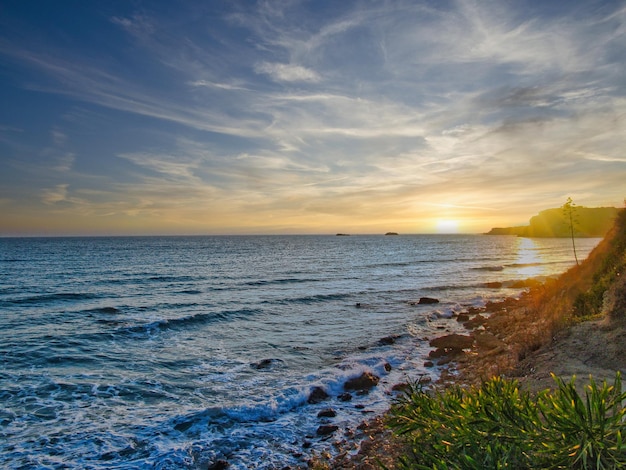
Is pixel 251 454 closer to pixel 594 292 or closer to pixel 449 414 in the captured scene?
pixel 449 414

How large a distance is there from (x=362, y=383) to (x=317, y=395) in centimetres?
214

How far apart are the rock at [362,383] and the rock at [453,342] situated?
665 cm

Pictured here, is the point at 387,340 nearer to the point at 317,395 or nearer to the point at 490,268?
the point at 317,395

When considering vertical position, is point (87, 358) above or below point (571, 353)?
below

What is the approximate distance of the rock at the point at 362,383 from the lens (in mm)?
14977

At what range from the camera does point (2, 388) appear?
14641 millimetres

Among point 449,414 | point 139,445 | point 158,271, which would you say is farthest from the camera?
point 158,271

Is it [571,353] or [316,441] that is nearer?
[316,441]

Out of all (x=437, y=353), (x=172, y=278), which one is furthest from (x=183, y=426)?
(x=172, y=278)

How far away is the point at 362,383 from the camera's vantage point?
1513cm

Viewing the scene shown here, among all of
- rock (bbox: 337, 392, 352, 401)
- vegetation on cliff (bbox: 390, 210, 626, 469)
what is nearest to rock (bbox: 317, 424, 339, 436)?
rock (bbox: 337, 392, 352, 401)

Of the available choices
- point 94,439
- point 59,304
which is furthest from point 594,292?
point 59,304

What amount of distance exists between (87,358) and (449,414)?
2056cm

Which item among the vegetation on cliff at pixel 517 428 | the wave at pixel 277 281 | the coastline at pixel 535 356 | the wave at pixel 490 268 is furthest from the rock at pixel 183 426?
the wave at pixel 490 268
